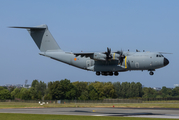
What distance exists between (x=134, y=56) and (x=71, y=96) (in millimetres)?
65421

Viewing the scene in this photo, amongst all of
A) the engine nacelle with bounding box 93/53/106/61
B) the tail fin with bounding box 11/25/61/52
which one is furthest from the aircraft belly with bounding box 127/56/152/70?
the tail fin with bounding box 11/25/61/52

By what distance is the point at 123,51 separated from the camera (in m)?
43.2

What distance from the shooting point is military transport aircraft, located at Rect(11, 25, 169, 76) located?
4097cm

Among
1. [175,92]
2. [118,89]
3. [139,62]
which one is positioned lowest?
[175,92]

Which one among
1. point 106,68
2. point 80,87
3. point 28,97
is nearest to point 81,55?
point 106,68

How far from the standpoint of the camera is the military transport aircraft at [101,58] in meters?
41.0

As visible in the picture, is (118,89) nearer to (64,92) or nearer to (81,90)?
(81,90)

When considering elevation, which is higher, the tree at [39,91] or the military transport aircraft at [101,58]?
the military transport aircraft at [101,58]

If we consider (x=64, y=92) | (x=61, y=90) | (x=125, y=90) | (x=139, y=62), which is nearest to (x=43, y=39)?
(x=139, y=62)

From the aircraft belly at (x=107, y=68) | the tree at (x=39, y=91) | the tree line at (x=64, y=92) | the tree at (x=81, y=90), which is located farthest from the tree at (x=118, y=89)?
the aircraft belly at (x=107, y=68)

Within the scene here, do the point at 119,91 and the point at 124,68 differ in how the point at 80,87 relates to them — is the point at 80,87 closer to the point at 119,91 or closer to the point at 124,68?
the point at 119,91

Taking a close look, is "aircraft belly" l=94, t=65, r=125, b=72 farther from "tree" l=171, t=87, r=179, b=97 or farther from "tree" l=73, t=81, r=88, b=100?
"tree" l=171, t=87, r=179, b=97

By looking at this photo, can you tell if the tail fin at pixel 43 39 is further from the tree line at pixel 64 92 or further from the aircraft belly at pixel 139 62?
the tree line at pixel 64 92

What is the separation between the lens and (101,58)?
4200 centimetres
